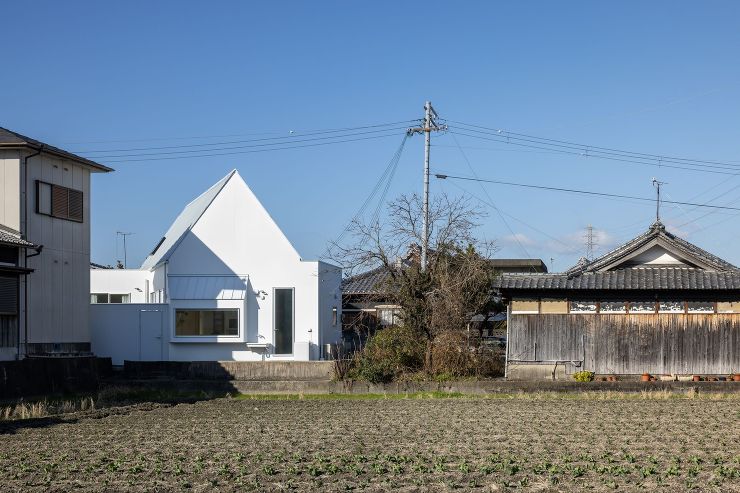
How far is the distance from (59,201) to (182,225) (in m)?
8.41

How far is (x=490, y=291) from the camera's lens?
101ft

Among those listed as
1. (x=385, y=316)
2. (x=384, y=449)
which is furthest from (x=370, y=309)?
(x=384, y=449)

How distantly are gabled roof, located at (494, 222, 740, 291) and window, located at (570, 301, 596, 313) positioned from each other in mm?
619

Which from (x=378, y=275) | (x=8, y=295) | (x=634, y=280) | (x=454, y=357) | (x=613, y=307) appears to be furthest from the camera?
(x=378, y=275)

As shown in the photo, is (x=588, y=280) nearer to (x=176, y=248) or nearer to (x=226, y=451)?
(x=176, y=248)

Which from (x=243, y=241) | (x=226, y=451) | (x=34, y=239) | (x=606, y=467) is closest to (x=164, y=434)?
(x=226, y=451)

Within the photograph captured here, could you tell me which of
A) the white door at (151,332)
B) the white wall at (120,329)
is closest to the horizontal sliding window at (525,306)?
the white wall at (120,329)

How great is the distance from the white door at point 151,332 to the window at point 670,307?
1476 cm

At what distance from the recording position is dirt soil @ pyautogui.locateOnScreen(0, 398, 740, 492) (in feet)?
41.4

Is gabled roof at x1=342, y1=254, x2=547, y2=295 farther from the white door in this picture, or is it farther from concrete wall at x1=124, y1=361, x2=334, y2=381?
the white door

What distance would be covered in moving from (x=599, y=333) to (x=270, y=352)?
973 cm

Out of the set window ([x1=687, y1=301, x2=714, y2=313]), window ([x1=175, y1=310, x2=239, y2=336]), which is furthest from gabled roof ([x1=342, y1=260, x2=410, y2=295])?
window ([x1=687, y1=301, x2=714, y2=313])

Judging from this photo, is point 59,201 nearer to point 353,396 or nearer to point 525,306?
point 353,396

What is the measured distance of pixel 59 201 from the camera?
2777 cm
